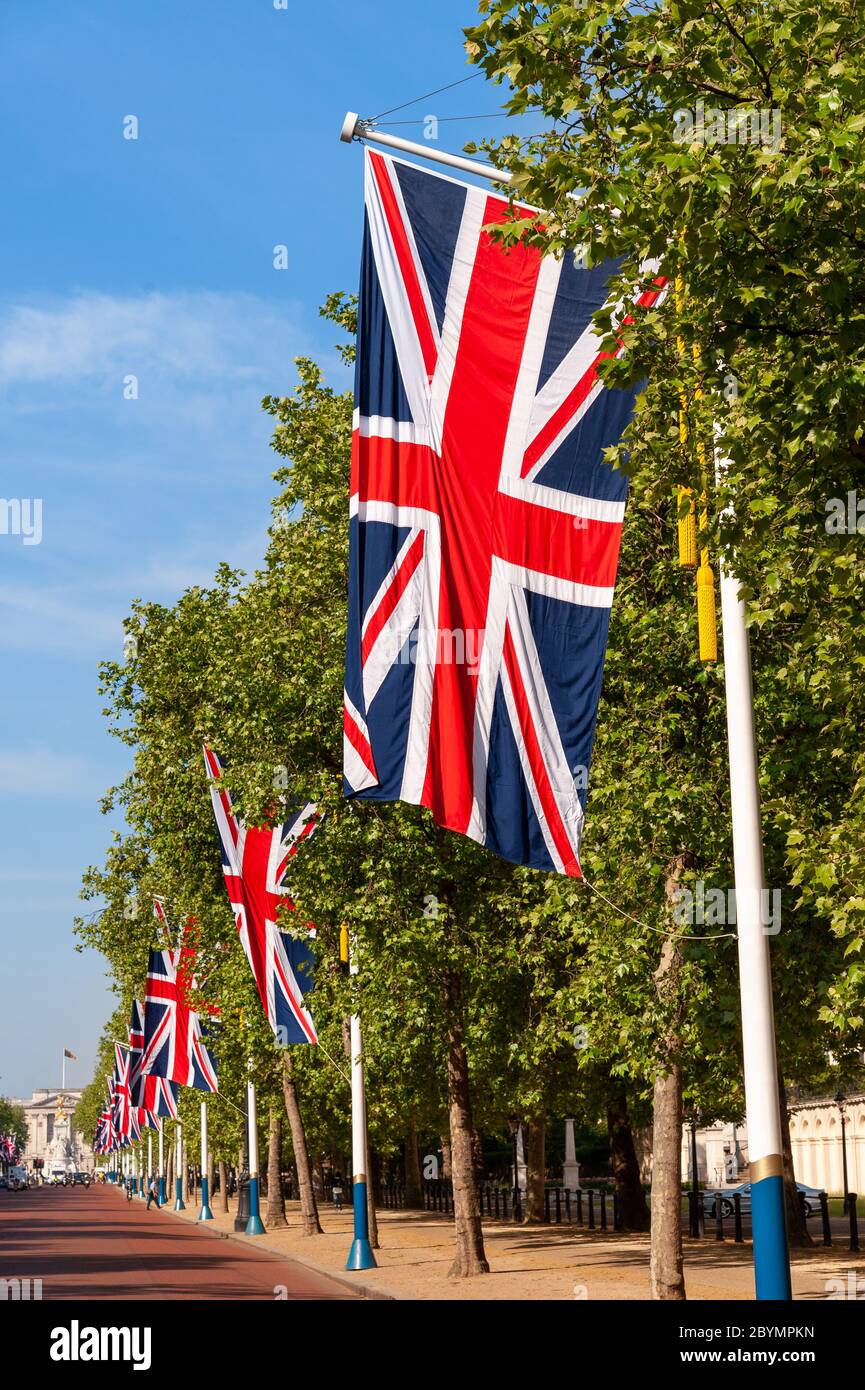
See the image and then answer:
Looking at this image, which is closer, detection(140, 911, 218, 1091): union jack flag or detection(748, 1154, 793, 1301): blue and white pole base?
detection(748, 1154, 793, 1301): blue and white pole base

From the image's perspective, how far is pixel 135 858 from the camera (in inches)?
2110

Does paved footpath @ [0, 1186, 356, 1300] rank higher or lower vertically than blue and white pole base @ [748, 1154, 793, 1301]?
lower

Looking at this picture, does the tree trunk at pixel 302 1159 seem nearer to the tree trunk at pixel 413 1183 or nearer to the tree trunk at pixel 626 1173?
the tree trunk at pixel 626 1173

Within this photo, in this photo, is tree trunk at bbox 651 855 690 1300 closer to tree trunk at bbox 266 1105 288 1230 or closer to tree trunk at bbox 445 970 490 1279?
tree trunk at bbox 445 970 490 1279

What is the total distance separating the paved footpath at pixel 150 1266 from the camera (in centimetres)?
2506

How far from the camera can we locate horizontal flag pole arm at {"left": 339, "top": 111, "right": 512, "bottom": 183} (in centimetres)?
1310

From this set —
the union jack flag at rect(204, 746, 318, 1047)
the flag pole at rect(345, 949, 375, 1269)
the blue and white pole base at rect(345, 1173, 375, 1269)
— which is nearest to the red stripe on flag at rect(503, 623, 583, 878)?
the union jack flag at rect(204, 746, 318, 1047)

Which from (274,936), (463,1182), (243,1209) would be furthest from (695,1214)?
(243,1209)

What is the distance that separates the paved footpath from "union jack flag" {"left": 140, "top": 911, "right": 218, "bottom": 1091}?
4.27 meters

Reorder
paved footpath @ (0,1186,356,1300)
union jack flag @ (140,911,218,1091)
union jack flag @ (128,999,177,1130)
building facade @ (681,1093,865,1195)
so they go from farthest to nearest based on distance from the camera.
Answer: building facade @ (681,1093,865,1195)
union jack flag @ (128,999,177,1130)
union jack flag @ (140,911,218,1091)
paved footpath @ (0,1186,356,1300)

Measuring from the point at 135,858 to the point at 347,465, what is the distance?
29.8 m

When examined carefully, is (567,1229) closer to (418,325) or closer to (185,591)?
(185,591)

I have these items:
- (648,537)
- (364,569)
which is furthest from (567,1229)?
(364,569)

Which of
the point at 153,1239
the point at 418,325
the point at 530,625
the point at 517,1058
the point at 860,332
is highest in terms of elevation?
the point at 418,325
